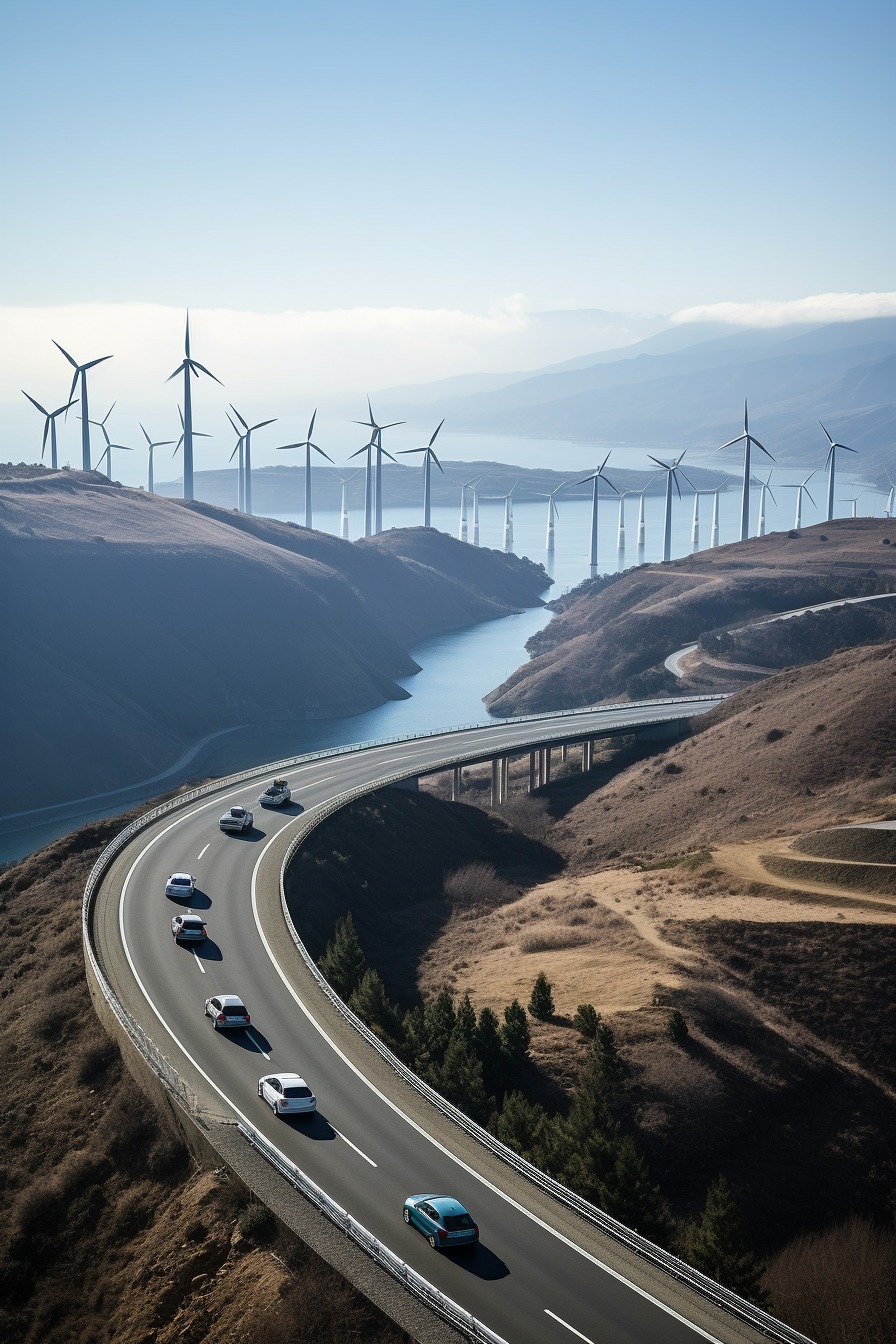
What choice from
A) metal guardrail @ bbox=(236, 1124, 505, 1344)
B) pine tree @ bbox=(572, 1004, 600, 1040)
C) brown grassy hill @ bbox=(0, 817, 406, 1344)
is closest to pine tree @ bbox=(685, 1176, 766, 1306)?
metal guardrail @ bbox=(236, 1124, 505, 1344)

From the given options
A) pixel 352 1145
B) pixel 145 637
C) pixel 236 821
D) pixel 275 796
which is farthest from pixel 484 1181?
pixel 145 637

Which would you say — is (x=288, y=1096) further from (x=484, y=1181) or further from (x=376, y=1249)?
(x=376, y=1249)

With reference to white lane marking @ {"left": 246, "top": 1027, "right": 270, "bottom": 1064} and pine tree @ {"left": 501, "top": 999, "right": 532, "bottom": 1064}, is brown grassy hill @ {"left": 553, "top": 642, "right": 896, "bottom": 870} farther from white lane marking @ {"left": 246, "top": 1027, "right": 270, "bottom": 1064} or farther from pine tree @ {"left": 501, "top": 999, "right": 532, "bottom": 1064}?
white lane marking @ {"left": 246, "top": 1027, "right": 270, "bottom": 1064}

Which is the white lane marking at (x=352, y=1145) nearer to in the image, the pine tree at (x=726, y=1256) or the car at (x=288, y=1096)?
the car at (x=288, y=1096)

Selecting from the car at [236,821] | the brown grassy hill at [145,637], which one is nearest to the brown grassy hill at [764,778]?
the car at [236,821]

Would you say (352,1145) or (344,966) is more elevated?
(352,1145)
